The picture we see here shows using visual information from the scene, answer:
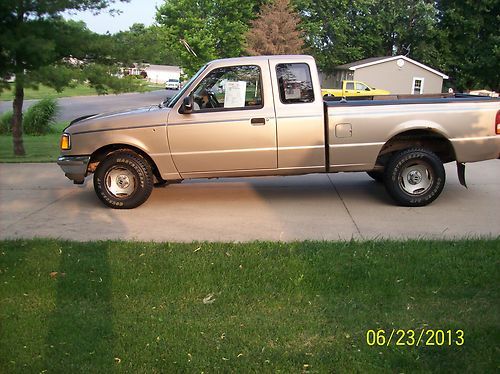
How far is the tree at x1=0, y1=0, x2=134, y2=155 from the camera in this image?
3902 millimetres

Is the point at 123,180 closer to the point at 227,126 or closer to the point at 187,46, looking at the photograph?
the point at 227,126

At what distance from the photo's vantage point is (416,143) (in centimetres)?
738

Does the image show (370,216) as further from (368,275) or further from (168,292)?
(168,292)

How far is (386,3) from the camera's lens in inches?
2053

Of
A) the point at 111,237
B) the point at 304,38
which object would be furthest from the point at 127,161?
the point at 304,38

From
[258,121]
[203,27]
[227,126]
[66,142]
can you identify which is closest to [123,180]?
[66,142]

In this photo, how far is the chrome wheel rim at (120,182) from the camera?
23.8 feet

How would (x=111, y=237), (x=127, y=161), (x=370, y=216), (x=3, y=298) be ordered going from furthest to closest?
(x=127, y=161), (x=370, y=216), (x=111, y=237), (x=3, y=298)

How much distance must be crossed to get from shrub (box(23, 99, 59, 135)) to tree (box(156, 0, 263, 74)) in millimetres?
24522

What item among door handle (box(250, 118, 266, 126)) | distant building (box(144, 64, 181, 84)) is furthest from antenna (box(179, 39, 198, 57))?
distant building (box(144, 64, 181, 84))

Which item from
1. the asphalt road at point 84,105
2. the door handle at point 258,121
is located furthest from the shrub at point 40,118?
the door handle at point 258,121

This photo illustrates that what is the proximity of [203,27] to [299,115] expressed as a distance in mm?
41212

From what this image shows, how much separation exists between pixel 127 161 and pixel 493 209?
4851mm

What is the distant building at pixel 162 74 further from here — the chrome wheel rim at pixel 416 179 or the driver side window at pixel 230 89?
the chrome wheel rim at pixel 416 179
